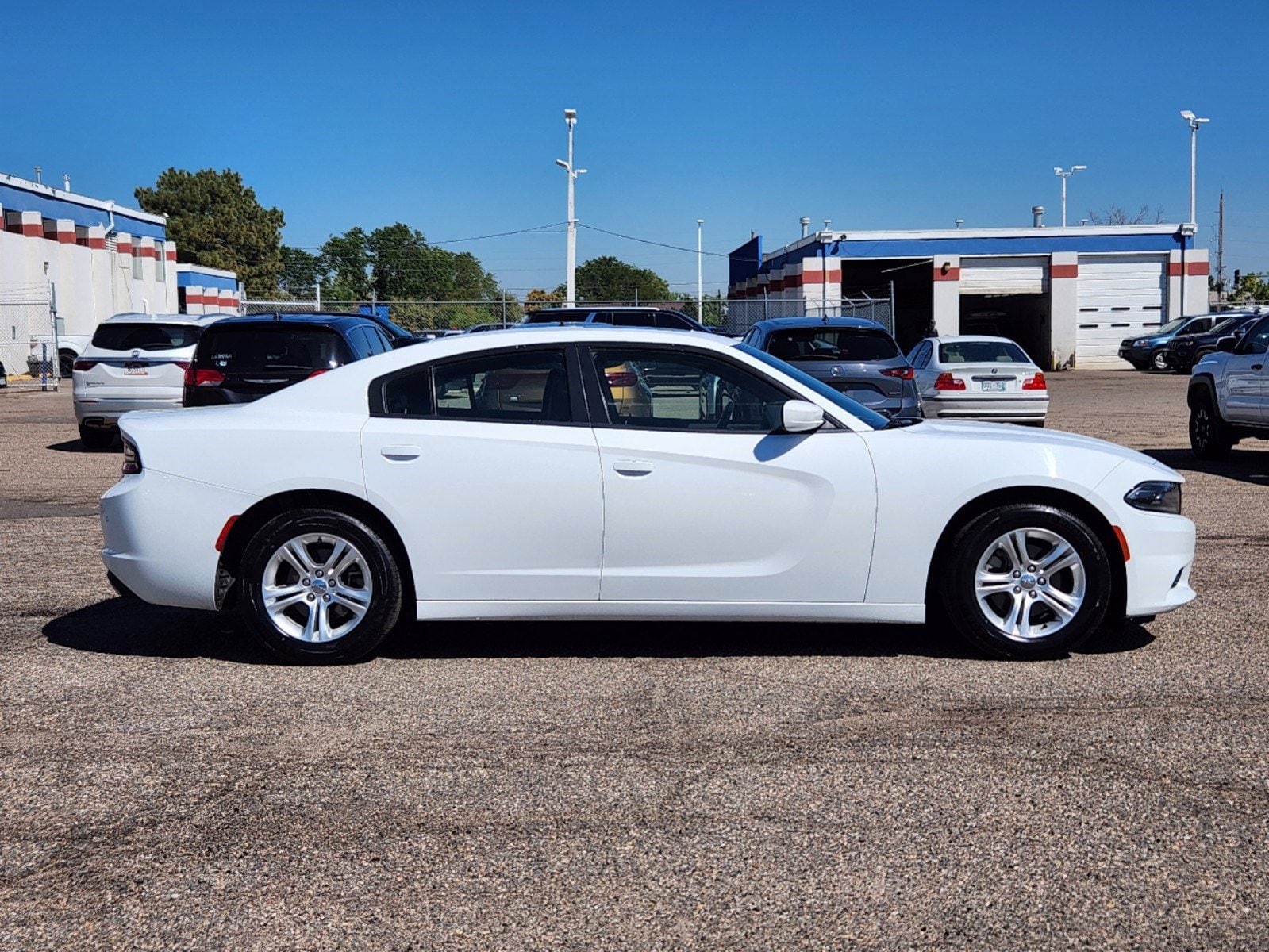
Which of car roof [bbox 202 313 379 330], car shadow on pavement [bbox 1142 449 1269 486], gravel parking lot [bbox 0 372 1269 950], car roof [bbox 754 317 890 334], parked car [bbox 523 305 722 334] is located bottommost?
gravel parking lot [bbox 0 372 1269 950]

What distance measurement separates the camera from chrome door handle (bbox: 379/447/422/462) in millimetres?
6367

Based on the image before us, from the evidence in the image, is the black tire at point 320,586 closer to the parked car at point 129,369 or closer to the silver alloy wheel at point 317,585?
the silver alloy wheel at point 317,585

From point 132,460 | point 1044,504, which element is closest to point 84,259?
point 132,460

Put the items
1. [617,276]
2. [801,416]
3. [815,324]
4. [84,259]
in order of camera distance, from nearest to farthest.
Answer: [801,416]
[815,324]
[84,259]
[617,276]

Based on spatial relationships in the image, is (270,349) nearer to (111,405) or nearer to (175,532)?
(111,405)

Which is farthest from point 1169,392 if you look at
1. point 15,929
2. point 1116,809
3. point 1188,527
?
point 15,929

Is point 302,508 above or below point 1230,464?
above

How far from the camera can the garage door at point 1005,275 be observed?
1906 inches

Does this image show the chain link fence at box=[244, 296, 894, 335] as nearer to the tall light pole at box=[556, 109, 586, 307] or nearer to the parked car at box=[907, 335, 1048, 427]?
the tall light pole at box=[556, 109, 586, 307]

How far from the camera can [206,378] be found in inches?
529

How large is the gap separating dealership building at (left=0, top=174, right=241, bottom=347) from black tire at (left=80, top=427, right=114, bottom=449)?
23.1 metres

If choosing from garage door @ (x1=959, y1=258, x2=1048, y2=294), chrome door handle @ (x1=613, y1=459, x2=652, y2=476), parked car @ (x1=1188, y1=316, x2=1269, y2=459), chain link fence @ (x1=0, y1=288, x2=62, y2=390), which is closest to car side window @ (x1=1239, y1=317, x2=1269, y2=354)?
parked car @ (x1=1188, y1=316, x2=1269, y2=459)

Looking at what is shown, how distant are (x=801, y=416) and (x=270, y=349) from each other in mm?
8336

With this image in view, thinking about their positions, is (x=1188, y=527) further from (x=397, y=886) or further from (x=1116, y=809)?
(x=397, y=886)
